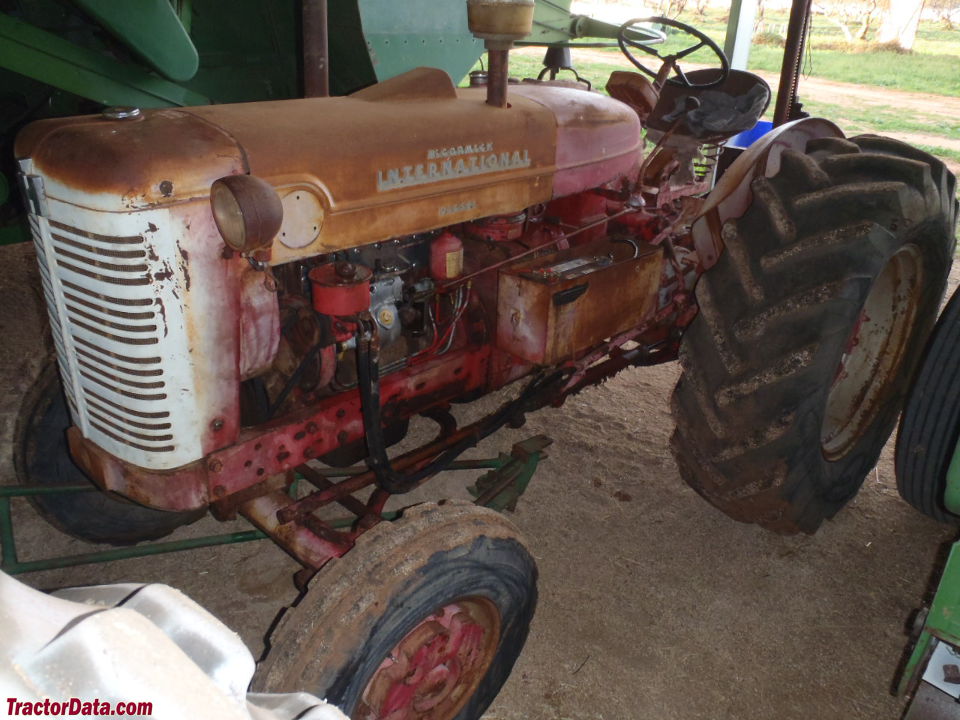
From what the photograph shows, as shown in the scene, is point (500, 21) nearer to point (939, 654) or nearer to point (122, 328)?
point (122, 328)

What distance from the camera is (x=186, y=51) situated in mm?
2938

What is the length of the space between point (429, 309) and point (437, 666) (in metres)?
0.94

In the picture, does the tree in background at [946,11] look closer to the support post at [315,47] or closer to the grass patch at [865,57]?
the grass patch at [865,57]

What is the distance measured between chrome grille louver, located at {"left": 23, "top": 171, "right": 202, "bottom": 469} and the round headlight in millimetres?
113

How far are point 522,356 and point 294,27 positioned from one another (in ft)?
7.99

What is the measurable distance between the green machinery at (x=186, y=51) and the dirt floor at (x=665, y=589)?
1150 mm

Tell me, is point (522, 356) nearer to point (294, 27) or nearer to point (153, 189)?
point (153, 189)

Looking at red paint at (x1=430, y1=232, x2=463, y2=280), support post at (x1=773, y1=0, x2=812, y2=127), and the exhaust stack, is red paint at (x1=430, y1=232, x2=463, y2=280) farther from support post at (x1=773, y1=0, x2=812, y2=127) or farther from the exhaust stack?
support post at (x1=773, y1=0, x2=812, y2=127)

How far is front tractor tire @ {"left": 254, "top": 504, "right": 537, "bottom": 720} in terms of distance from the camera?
165 cm

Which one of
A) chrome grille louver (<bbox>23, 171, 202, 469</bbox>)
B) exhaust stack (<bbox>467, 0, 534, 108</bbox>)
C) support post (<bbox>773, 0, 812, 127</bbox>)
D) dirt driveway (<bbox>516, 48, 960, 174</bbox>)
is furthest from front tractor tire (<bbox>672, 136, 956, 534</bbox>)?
dirt driveway (<bbox>516, 48, 960, 174</bbox>)

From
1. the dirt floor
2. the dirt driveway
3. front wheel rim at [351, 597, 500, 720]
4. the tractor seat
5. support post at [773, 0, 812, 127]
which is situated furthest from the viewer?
the dirt driveway

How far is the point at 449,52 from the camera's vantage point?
4.20 meters

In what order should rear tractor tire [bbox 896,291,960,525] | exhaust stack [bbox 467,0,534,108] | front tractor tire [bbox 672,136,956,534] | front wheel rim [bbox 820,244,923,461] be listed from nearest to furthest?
exhaust stack [bbox 467,0,534,108] < front tractor tire [bbox 672,136,956,534] < rear tractor tire [bbox 896,291,960,525] < front wheel rim [bbox 820,244,923,461]

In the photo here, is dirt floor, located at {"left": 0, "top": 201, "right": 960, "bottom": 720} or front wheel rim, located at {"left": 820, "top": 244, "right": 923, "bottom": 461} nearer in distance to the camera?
dirt floor, located at {"left": 0, "top": 201, "right": 960, "bottom": 720}
